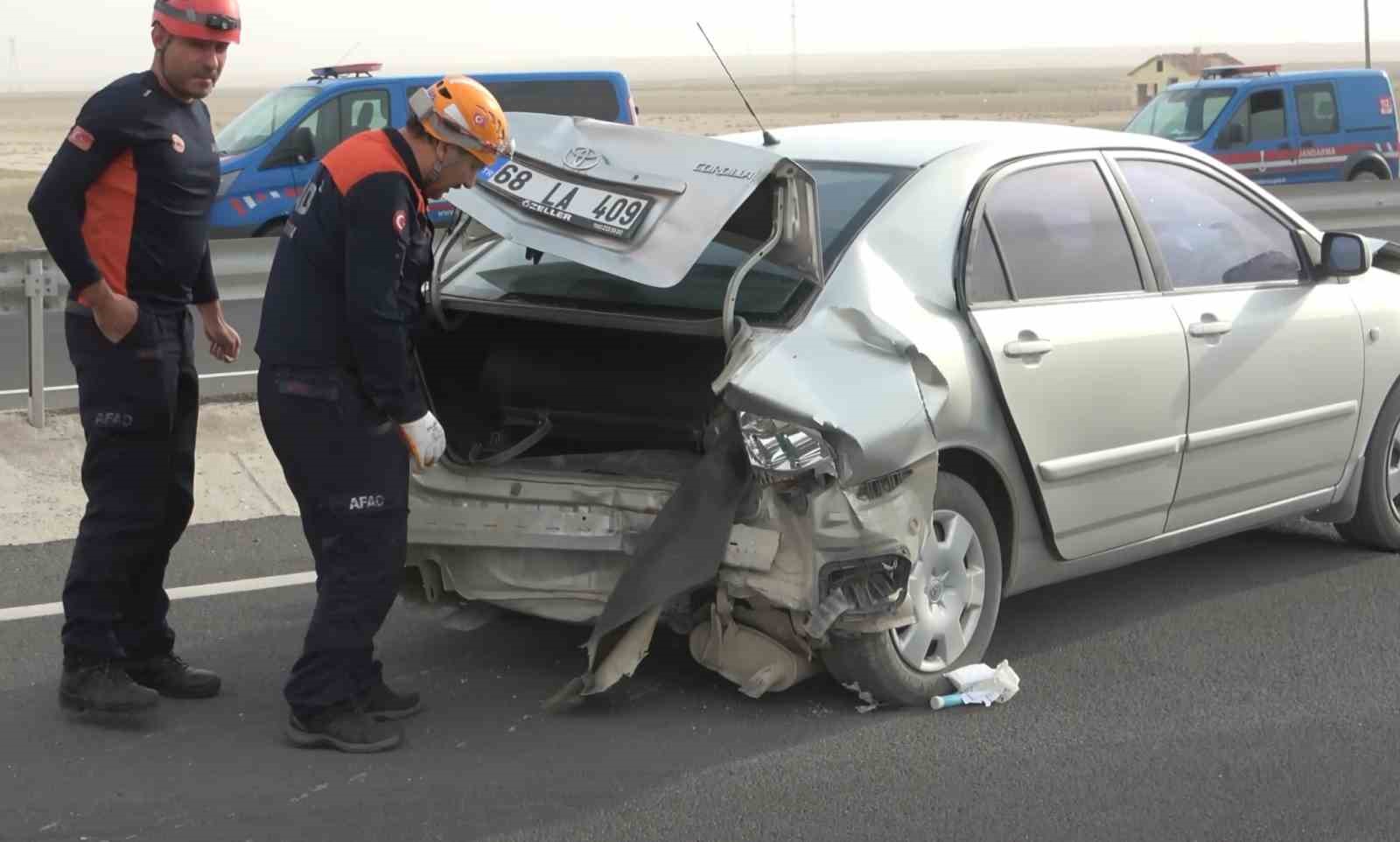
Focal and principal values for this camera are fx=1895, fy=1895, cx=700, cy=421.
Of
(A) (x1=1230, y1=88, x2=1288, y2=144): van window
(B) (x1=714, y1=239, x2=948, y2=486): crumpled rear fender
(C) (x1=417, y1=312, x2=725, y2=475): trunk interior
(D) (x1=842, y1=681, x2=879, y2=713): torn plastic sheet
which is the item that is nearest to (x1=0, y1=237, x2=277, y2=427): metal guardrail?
(C) (x1=417, y1=312, x2=725, y2=475): trunk interior

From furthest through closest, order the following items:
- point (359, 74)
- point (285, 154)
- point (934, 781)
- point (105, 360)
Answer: point (359, 74), point (285, 154), point (105, 360), point (934, 781)

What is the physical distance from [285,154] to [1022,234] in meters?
11.9

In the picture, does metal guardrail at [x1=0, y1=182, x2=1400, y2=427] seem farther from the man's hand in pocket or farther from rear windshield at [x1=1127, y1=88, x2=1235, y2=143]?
the man's hand in pocket

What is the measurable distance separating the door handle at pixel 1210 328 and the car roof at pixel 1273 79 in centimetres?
1750

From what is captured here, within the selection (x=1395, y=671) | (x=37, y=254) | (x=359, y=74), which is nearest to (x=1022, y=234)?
(x=1395, y=671)

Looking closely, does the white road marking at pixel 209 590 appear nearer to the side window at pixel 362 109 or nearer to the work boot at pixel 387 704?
the work boot at pixel 387 704

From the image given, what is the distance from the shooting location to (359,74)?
1761 centimetres

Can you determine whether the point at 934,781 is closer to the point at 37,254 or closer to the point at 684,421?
the point at 684,421

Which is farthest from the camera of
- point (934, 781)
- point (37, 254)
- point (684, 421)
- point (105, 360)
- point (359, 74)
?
point (359, 74)

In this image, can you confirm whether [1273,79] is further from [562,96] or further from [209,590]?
[209,590]

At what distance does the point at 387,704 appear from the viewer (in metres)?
5.01

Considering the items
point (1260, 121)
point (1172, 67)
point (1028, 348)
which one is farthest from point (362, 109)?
point (1172, 67)

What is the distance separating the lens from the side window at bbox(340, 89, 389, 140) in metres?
16.8

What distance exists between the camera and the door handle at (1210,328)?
5770 millimetres
